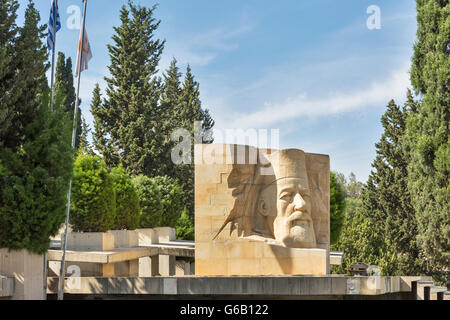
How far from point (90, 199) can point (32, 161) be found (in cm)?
443

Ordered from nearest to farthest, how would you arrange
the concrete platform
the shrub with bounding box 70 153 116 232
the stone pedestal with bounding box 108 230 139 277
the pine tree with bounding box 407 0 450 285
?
the concrete platform → the shrub with bounding box 70 153 116 232 → the stone pedestal with bounding box 108 230 139 277 → the pine tree with bounding box 407 0 450 285

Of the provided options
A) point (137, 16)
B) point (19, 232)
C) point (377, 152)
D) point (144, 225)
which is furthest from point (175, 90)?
point (19, 232)

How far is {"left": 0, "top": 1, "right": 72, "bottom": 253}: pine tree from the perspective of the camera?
11250 millimetres

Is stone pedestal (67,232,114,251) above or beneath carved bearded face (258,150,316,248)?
beneath

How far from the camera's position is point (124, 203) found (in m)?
19.9

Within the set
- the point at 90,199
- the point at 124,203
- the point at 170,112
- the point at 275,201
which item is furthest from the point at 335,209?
the point at 170,112

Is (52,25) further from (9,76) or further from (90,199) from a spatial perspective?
(90,199)

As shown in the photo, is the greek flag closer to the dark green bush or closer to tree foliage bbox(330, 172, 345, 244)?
the dark green bush

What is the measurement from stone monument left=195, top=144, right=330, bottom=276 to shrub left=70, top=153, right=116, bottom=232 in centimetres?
372

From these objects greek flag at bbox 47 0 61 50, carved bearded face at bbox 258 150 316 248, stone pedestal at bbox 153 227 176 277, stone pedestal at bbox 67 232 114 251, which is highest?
greek flag at bbox 47 0 61 50

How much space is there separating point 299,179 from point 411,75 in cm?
1221

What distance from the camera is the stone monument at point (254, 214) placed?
14102 mm

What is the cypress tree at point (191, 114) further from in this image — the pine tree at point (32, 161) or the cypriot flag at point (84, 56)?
the pine tree at point (32, 161)

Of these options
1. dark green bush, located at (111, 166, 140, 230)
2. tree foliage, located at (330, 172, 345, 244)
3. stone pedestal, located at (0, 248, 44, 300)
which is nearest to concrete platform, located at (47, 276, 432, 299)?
stone pedestal, located at (0, 248, 44, 300)
